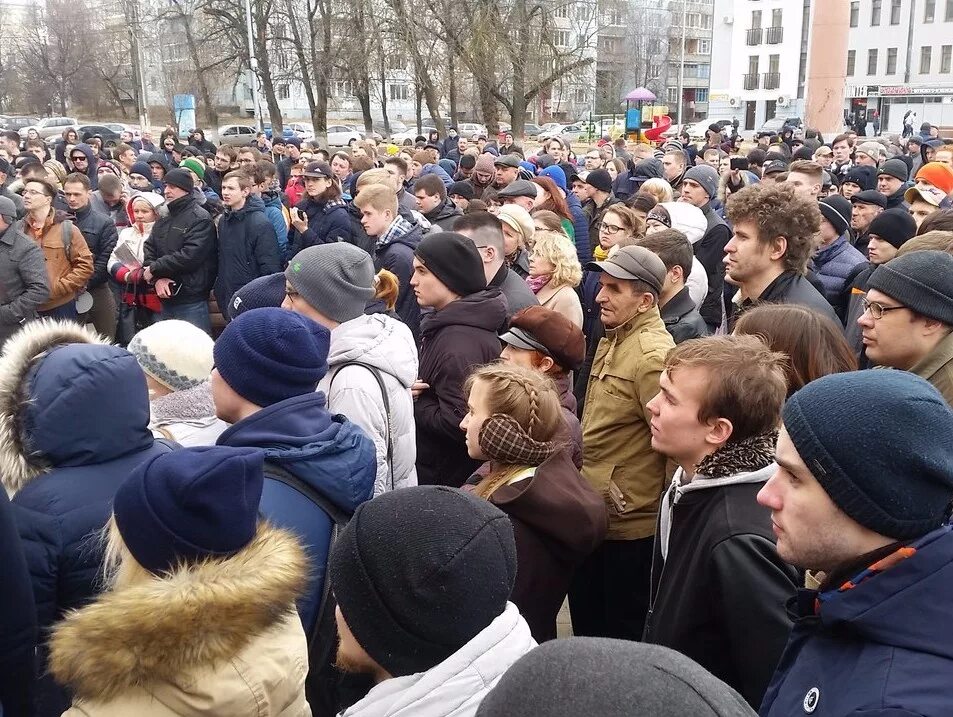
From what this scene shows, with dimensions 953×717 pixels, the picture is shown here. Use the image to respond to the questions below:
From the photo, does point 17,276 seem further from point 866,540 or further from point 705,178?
point 866,540

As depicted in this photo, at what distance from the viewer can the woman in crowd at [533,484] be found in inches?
107

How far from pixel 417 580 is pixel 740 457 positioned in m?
1.15

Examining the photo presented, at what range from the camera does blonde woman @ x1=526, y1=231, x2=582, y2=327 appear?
5121 mm

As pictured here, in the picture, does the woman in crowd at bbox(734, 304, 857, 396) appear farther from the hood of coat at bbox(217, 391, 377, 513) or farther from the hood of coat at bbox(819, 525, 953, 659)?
the hood of coat at bbox(217, 391, 377, 513)

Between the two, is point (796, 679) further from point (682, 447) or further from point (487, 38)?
point (487, 38)

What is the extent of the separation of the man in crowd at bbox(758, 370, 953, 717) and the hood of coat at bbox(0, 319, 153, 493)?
1.66 m

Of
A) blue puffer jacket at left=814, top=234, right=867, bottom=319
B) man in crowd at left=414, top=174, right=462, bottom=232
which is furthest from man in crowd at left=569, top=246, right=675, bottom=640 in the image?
man in crowd at left=414, top=174, right=462, bottom=232

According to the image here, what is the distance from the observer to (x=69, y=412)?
2244mm

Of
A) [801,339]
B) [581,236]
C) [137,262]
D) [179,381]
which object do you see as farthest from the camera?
[581,236]

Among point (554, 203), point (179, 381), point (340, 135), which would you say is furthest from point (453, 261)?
point (340, 135)

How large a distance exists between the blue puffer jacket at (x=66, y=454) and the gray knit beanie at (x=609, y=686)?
5.07 feet

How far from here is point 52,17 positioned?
197 ft

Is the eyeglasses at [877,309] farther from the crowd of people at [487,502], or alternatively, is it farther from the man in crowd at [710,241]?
the man in crowd at [710,241]

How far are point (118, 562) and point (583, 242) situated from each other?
651 centimetres
